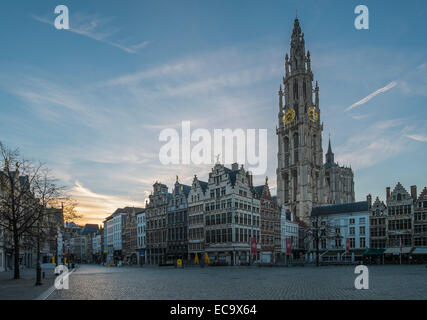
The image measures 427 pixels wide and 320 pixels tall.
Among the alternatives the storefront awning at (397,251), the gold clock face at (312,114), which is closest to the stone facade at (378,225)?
the storefront awning at (397,251)

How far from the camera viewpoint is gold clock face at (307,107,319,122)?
133 metres

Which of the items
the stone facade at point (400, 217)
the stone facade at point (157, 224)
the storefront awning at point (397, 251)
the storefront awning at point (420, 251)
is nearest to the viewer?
the storefront awning at point (420, 251)

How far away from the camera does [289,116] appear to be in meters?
134

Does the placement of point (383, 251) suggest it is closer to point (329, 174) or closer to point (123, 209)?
point (123, 209)

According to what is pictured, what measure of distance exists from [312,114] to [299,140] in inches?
532

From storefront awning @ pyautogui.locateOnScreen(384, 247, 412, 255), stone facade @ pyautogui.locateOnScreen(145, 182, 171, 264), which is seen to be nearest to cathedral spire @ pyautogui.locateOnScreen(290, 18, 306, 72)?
stone facade @ pyautogui.locateOnScreen(145, 182, 171, 264)

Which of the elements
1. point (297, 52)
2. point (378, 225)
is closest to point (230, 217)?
point (378, 225)

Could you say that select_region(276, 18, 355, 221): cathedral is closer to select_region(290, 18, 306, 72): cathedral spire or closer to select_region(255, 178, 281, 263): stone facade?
select_region(290, 18, 306, 72): cathedral spire

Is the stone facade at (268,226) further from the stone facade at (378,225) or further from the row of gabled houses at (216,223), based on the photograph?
the stone facade at (378,225)

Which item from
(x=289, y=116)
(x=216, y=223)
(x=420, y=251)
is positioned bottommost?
(x=420, y=251)

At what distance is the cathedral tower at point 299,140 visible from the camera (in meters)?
122

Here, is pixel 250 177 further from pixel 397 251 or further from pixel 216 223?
pixel 397 251
